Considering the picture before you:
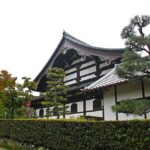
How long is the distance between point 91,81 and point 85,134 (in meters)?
9.68

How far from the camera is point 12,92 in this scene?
72.1 ft

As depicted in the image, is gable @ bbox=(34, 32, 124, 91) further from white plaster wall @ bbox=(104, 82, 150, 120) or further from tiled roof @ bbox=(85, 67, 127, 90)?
white plaster wall @ bbox=(104, 82, 150, 120)

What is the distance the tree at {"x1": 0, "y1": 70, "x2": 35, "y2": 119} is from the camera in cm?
2197

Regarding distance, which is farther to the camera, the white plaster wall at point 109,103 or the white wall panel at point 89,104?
the white wall panel at point 89,104

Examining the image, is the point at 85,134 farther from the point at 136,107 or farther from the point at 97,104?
the point at 97,104

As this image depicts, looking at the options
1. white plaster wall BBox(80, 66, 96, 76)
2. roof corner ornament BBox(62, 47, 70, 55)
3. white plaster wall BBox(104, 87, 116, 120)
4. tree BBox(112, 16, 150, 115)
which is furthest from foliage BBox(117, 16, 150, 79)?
roof corner ornament BBox(62, 47, 70, 55)

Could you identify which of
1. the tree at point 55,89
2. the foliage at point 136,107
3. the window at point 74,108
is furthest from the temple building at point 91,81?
the foliage at point 136,107

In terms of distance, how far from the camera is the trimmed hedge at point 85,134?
30.2 feet

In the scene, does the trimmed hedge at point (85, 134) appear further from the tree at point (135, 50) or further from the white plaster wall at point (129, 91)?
the white plaster wall at point (129, 91)

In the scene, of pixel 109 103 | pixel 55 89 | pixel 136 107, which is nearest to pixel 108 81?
pixel 109 103

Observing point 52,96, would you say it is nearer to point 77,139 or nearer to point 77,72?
point 77,72

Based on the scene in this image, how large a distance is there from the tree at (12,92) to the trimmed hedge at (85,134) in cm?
508

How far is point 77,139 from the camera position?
11.8 metres

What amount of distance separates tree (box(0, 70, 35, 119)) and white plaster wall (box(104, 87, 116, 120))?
7.48 metres
